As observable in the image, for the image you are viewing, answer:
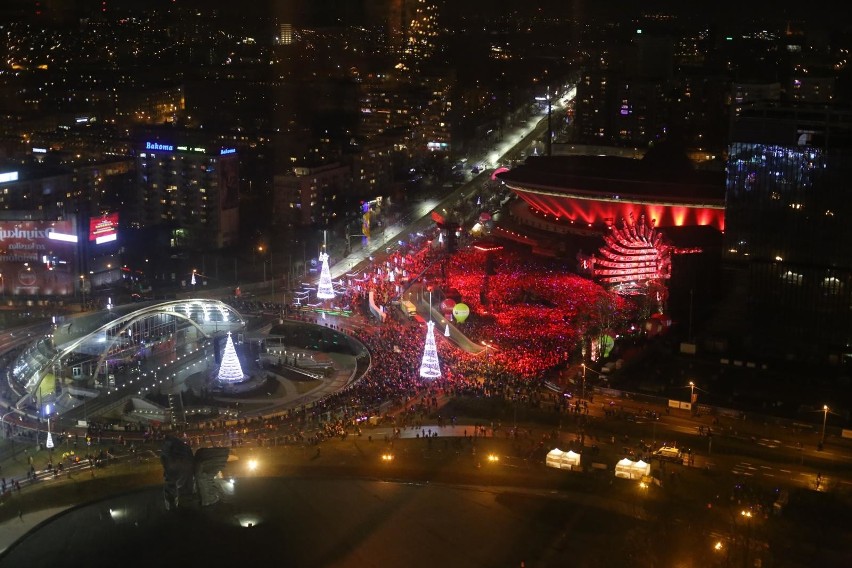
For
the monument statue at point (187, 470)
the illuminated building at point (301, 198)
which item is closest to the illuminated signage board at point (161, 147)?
the illuminated building at point (301, 198)

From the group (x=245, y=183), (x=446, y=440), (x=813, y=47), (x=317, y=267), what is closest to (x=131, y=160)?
(x=245, y=183)

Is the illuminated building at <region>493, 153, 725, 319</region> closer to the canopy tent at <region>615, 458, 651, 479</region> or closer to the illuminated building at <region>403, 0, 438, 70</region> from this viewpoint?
the canopy tent at <region>615, 458, 651, 479</region>

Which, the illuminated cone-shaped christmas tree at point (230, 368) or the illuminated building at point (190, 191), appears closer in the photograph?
the illuminated cone-shaped christmas tree at point (230, 368)

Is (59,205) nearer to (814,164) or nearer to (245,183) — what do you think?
(245,183)

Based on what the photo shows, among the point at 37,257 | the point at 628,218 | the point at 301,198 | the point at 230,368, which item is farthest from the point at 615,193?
the point at 37,257

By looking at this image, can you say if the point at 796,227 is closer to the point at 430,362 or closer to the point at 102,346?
the point at 430,362

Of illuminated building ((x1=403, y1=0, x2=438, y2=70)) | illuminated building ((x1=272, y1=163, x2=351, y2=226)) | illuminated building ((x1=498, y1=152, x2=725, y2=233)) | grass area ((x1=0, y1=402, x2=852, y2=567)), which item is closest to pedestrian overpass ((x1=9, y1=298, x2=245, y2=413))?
grass area ((x1=0, y1=402, x2=852, y2=567))

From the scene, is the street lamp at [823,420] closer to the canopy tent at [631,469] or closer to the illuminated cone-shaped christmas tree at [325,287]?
the canopy tent at [631,469]
